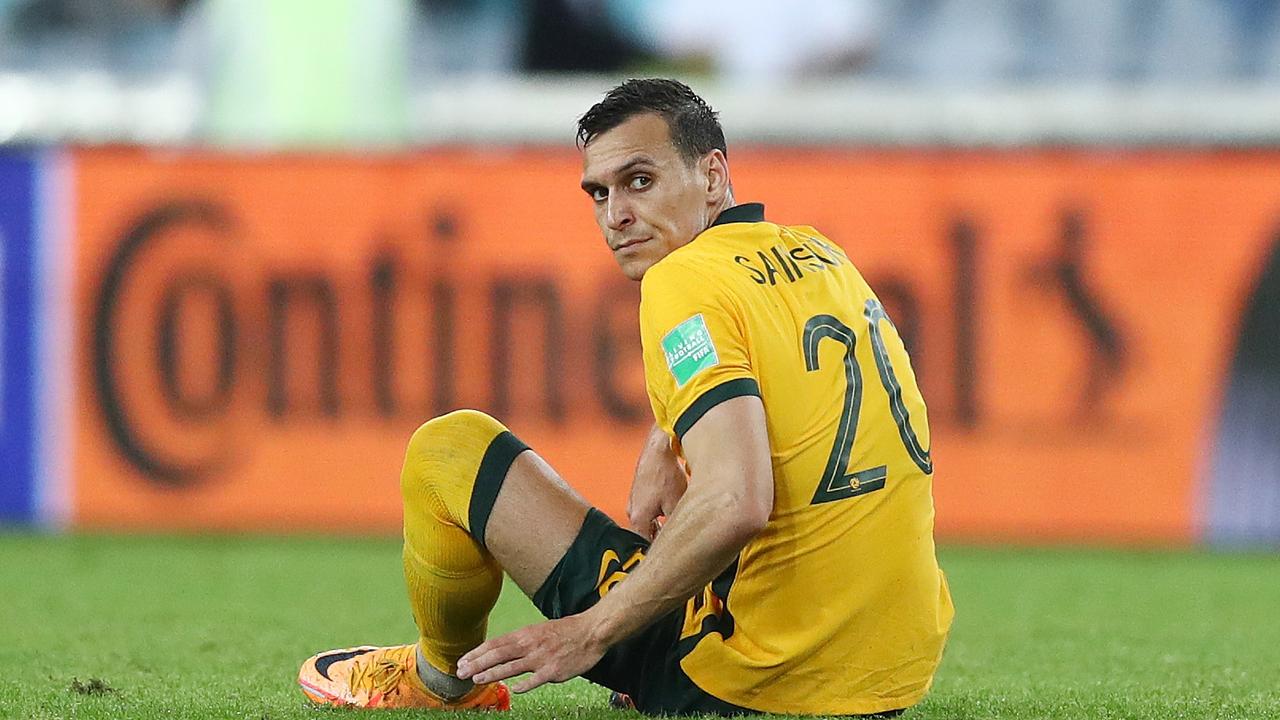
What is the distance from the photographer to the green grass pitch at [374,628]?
362 centimetres

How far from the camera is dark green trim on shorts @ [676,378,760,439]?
2785mm

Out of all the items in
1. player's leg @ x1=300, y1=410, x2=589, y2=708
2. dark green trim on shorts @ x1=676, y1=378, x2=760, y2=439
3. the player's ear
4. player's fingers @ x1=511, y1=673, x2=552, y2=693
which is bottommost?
player's fingers @ x1=511, y1=673, x2=552, y2=693

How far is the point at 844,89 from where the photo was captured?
1310 centimetres

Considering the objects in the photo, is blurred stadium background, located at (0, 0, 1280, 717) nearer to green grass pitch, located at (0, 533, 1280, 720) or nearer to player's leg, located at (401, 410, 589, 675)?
green grass pitch, located at (0, 533, 1280, 720)

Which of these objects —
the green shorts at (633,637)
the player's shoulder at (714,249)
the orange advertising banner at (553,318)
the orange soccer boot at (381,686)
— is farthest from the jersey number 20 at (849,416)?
the orange advertising banner at (553,318)

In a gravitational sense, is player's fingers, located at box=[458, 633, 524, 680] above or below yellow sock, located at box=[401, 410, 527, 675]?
below

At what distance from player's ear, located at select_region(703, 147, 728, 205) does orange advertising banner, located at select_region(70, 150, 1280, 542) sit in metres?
4.42

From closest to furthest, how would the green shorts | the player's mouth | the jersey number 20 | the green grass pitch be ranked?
the jersey number 20, the green shorts, the player's mouth, the green grass pitch

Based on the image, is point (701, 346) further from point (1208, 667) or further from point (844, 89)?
point (844, 89)

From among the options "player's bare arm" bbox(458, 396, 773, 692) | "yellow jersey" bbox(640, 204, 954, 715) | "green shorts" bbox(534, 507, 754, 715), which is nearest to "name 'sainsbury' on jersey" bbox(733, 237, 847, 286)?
"yellow jersey" bbox(640, 204, 954, 715)

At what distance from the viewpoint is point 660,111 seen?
317cm

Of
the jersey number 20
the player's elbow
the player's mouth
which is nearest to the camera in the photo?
the player's elbow

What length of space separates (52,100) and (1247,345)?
8836 mm

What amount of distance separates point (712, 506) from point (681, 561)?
104 mm
